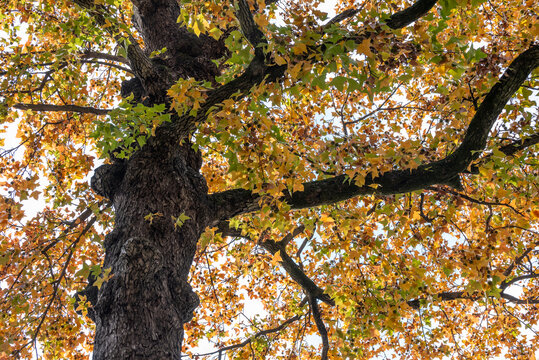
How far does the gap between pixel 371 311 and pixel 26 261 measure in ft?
13.5

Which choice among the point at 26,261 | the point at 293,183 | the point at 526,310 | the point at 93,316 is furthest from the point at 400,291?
the point at 526,310

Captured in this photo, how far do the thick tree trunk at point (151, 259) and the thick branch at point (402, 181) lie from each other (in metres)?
0.38

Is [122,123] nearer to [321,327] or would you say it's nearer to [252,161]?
[252,161]

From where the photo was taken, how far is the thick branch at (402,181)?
334cm

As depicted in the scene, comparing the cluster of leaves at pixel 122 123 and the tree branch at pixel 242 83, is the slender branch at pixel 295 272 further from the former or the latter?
the cluster of leaves at pixel 122 123

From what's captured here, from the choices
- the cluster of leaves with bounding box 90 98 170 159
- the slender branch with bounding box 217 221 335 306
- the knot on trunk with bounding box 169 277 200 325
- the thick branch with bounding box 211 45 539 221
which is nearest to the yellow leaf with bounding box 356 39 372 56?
the thick branch with bounding box 211 45 539 221

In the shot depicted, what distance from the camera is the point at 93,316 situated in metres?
2.87

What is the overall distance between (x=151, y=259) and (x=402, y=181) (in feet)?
8.47

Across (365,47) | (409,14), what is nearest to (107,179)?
(365,47)

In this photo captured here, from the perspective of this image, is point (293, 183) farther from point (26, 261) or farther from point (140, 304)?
point (26, 261)

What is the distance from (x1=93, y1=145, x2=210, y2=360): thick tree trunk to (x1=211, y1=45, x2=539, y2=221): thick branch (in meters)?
0.38

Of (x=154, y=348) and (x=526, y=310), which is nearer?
(x=154, y=348)

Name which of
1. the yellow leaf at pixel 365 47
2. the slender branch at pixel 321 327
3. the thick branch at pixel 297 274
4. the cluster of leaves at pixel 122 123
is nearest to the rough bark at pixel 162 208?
the cluster of leaves at pixel 122 123

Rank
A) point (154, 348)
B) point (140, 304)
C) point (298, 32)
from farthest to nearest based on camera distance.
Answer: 1. point (298, 32)
2. point (140, 304)
3. point (154, 348)
